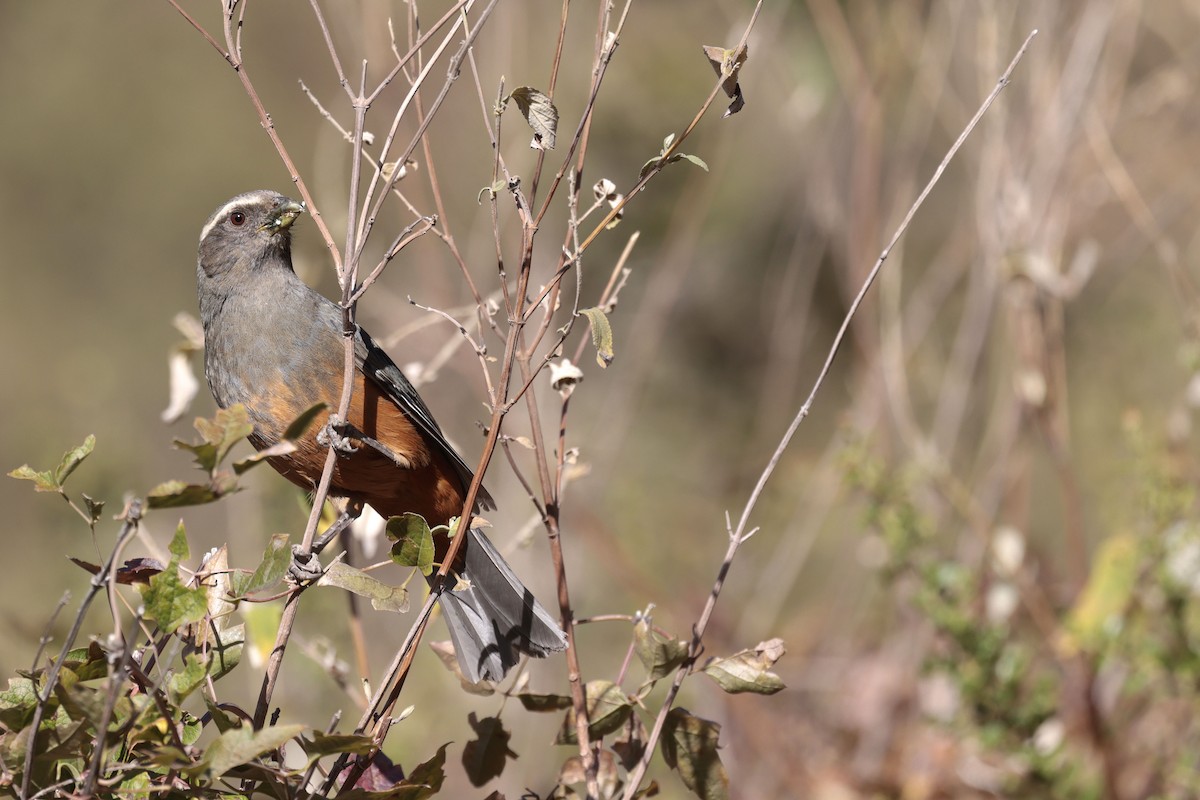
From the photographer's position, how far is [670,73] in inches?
280

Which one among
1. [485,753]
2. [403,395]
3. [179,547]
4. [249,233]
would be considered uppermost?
[249,233]

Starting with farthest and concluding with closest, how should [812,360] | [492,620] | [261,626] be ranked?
1. [812,360]
2. [492,620]
3. [261,626]

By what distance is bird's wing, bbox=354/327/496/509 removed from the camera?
3400mm

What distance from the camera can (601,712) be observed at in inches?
96.0

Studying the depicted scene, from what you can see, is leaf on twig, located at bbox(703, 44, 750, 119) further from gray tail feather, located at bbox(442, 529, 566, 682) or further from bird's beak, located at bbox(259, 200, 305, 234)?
bird's beak, located at bbox(259, 200, 305, 234)

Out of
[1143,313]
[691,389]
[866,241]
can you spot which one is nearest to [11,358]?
[691,389]

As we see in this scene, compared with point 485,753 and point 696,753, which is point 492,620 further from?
point 696,753

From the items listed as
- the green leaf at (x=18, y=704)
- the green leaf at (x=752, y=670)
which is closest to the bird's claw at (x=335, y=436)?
the green leaf at (x=18, y=704)

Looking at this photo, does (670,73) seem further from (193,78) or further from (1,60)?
(1,60)

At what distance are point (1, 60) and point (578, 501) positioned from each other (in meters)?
9.69

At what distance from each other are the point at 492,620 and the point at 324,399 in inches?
32.2

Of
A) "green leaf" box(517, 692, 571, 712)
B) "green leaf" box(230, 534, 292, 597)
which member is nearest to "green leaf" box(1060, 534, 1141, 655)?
"green leaf" box(517, 692, 571, 712)

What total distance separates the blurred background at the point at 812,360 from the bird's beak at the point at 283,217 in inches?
9.0

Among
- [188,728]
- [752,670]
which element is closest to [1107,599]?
[752,670]
